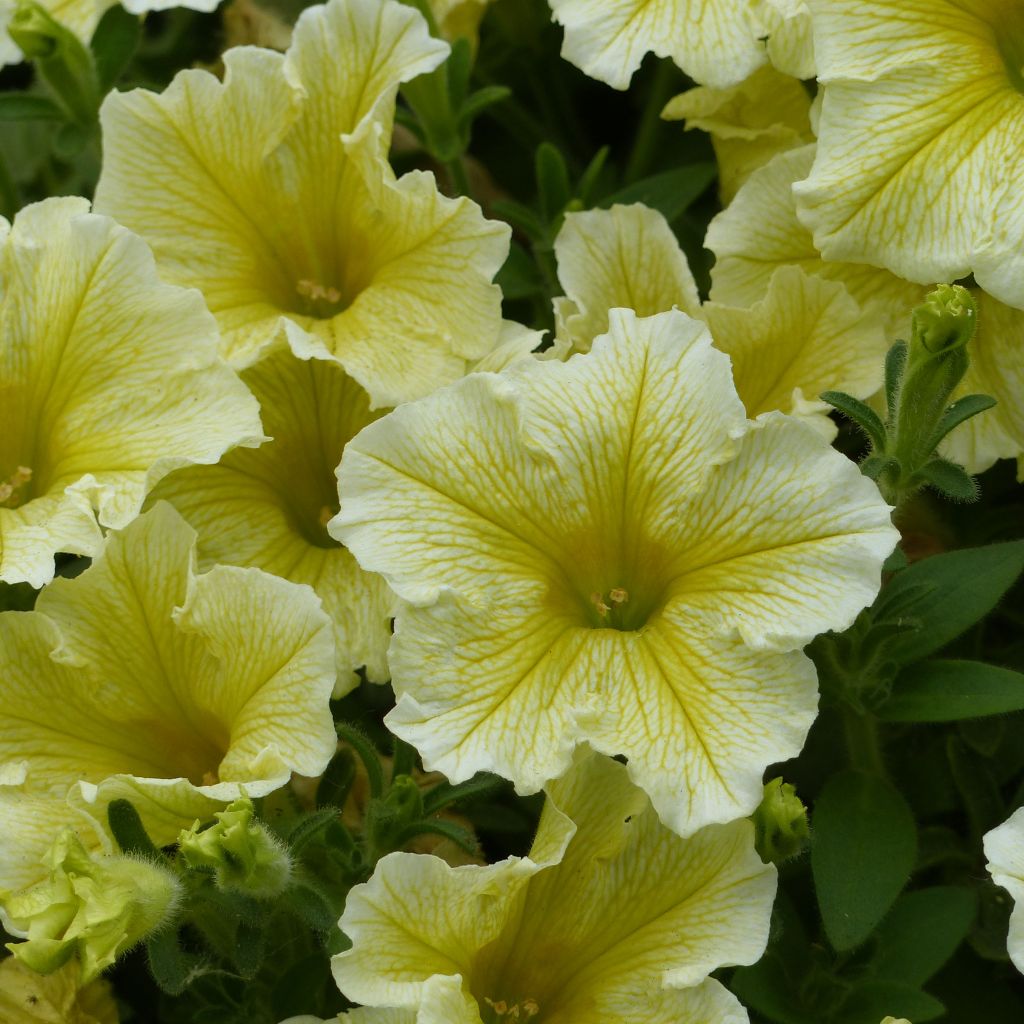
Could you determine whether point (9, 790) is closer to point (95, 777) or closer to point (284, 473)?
point (95, 777)

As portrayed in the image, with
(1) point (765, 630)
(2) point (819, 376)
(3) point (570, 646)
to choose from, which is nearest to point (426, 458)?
(3) point (570, 646)

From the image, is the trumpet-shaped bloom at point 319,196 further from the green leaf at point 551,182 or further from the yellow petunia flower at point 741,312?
the green leaf at point 551,182

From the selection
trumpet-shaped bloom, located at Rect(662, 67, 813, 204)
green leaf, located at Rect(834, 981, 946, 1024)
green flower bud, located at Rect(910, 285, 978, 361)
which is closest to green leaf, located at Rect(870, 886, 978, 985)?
green leaf, located at Rect(834, 981, 946, 1024)

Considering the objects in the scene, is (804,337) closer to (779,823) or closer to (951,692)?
(951,692)

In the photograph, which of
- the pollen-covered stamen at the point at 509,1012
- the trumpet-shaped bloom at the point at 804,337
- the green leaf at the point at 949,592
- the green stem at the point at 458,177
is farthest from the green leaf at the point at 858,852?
the green stem at the point at 458,177

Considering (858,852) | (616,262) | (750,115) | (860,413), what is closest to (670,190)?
(750,115)
